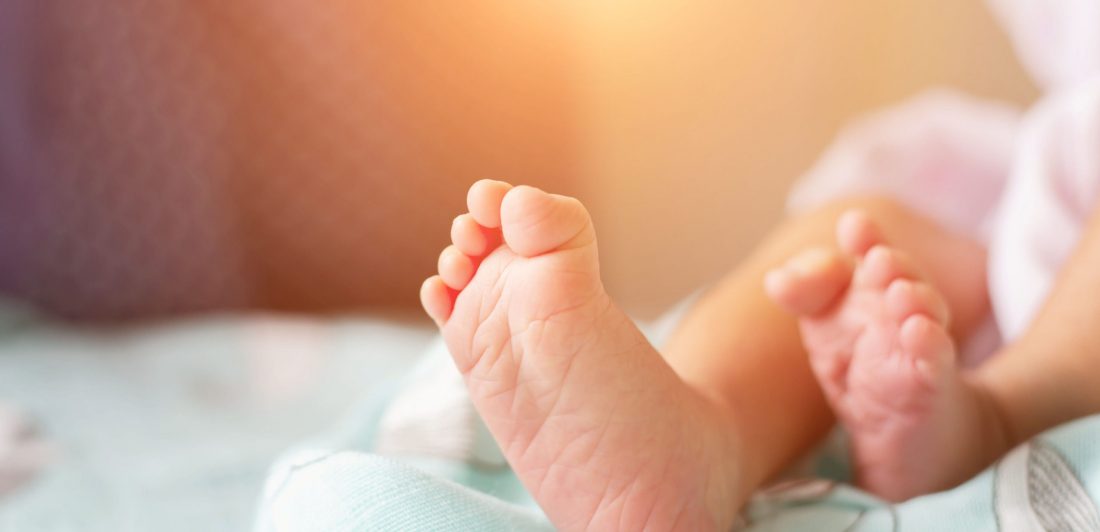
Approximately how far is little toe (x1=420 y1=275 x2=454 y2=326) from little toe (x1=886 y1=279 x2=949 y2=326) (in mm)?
191

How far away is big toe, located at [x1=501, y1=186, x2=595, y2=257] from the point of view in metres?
0.38

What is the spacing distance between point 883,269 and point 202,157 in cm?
80

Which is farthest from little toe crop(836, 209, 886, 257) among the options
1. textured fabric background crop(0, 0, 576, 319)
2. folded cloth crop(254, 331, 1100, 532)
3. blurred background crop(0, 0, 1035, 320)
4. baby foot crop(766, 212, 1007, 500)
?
textured fabric background crop(0, 0, 576, 319)

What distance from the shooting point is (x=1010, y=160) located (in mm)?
833

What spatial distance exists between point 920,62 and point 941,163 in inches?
11.0

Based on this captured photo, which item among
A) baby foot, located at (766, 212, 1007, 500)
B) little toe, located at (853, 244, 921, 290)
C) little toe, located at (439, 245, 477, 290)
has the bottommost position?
baby foot, located at (766, 212, 1007, 500)

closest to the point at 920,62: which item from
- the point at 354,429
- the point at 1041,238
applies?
the point at 1041,238

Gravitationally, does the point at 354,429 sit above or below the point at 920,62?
below

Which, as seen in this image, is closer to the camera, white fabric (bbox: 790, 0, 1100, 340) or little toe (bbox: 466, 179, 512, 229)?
little toe (bbox: 466, 179, 512, 229)

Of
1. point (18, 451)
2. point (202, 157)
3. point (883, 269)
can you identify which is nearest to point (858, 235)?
point (883, 269)

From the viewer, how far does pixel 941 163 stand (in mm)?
859

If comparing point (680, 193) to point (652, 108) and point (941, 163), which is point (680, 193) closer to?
point (652, 108)

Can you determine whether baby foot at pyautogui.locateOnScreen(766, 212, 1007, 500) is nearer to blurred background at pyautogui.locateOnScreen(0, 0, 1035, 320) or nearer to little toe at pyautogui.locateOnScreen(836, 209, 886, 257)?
little toe at pyautogui.locateOnScreen(836, 209, 886, 257)

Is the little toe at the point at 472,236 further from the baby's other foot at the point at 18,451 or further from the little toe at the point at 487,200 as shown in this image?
the baby's other foot at the point at 18,451
